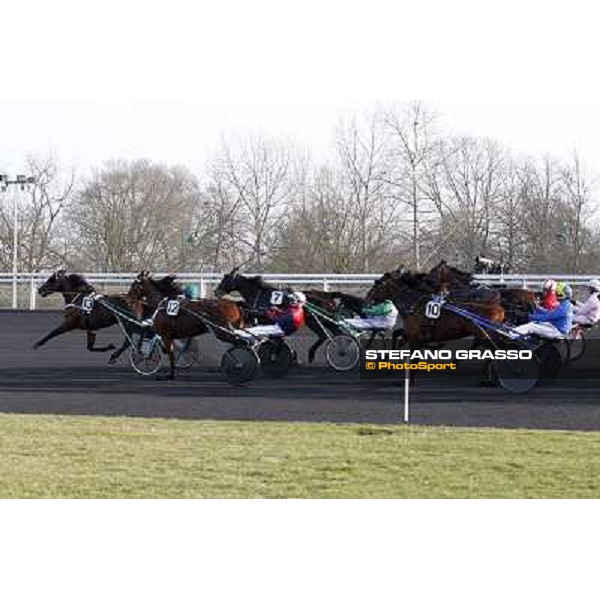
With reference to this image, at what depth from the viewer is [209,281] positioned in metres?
31.5

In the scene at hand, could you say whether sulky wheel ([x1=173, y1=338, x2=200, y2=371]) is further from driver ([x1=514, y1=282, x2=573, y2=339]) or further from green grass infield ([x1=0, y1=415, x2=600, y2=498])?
green grass infield ([x1=0, y1=415, x2=600, y2=498])

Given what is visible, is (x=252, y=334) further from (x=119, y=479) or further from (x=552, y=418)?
(x=119, y=479)

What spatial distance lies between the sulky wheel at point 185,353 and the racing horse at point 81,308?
3.97ft

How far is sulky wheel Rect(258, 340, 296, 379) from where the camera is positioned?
722 inches

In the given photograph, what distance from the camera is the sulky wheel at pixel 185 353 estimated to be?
19656mm

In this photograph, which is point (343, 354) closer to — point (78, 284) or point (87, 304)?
point (87, 304)

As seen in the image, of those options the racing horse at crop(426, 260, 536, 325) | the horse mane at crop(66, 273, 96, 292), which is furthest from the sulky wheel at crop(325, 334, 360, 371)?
the horse mane at crop(66, 273, 96, 292)

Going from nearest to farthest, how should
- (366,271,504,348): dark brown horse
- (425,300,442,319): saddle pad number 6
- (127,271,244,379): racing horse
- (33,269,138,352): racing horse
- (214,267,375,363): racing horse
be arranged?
(366,271,504,348): dark brown horse
(425,300,442,319): saddle pad number 6
(127,271,244,379): racing horse
(214,267,375,363): racing horse
(33,269,138,352): racing horse

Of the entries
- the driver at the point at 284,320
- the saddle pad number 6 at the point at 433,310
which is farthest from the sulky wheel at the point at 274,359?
the saddle pad number 6 at the point at 433,310

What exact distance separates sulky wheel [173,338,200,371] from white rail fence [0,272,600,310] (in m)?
8.51

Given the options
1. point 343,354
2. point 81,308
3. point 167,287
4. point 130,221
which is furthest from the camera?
point 130,221

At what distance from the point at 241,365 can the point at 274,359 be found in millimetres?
1011

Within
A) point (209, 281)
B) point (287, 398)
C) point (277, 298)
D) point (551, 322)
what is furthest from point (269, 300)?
point (209, 281)

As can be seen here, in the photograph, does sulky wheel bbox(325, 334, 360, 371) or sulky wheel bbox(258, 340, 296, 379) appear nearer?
sulky wheel bbox(258, 340, 296, 379)
